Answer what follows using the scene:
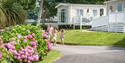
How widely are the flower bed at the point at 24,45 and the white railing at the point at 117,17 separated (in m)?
18.8

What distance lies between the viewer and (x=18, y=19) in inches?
1070

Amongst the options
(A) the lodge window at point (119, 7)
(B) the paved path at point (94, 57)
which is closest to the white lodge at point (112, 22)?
(A) the lodge window at point (119, 7)

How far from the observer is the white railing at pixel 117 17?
38344 mm

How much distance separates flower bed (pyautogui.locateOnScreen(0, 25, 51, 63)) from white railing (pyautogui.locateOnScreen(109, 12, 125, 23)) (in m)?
18.8

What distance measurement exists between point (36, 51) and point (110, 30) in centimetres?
2367

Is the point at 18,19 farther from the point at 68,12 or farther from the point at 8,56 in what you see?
the point at 68,12

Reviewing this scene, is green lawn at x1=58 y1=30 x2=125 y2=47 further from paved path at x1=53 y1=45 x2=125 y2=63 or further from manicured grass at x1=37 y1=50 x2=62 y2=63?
manicured grass at x1=37 y1=50 x2=62 y2=63

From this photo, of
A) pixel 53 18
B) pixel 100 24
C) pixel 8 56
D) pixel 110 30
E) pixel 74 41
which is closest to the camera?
pixel 8 56

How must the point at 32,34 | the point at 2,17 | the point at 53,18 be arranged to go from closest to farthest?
the point at 32,34 < the point at 2,17 < the point at 53,18

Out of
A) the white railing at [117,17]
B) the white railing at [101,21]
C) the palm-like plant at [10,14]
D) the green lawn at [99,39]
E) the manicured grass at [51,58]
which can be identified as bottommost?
the green lawn at [99,39]

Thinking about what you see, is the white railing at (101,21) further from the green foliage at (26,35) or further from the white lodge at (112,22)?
the green foliage at (26,35)

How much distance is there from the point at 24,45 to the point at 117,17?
2252 cm

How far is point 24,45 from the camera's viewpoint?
58.1ft

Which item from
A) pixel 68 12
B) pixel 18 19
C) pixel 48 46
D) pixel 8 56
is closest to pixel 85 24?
pixel 68 12
